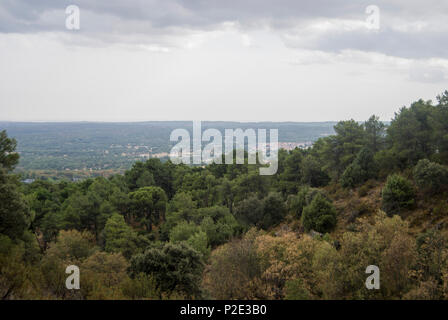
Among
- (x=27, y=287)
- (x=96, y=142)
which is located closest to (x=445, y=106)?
(x=27, y=287)

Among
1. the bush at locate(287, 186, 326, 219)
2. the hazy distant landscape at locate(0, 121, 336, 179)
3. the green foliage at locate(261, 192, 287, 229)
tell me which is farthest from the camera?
the hazy distant landscape at locate(0, 121, 336, 179)

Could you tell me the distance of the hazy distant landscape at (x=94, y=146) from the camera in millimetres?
111625

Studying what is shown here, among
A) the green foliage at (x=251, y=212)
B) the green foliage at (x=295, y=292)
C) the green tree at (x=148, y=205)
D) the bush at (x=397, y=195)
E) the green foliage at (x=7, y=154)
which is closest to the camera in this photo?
the green foliage at (x=295, y=292)

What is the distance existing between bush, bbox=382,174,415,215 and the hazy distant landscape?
69003mm

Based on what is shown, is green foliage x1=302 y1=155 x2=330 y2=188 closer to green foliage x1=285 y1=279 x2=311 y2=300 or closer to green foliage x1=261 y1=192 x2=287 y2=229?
green foliage x1=261 y1=192 x2=287 y2=229

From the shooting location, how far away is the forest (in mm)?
14938

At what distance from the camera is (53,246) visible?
2378cm

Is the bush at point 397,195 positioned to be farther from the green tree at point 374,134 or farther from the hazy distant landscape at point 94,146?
the hazy distant landscape at point 94,146

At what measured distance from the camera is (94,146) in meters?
153

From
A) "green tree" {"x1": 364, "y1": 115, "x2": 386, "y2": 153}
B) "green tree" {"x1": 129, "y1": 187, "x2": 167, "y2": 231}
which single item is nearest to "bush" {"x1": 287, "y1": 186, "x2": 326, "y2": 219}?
"green tree" {"x1": 364, "y1": 115, "x2": 386, "y2": 153}

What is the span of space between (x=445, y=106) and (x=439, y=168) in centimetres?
779

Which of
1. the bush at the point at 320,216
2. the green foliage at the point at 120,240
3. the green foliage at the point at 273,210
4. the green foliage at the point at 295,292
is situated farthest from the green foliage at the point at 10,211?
the green foliage at the point at 273,210

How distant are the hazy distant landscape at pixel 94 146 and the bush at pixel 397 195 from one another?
6900 centimetres

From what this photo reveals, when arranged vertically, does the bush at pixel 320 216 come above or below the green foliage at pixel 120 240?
above
